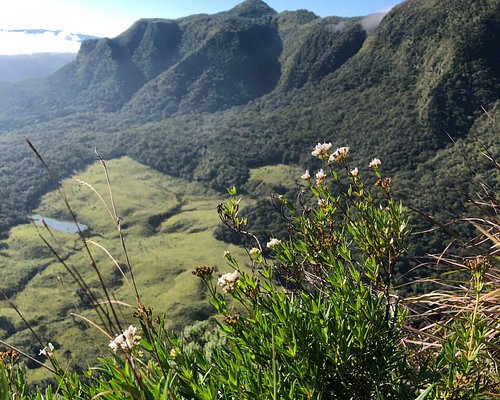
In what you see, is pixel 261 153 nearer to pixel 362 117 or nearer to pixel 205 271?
pixel 362 117

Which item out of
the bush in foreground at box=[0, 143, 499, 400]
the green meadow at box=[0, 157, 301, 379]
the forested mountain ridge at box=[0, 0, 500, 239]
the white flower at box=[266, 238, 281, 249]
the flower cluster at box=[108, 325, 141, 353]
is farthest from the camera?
the forested mountain ridge at box=[0, 0, 500, 239]

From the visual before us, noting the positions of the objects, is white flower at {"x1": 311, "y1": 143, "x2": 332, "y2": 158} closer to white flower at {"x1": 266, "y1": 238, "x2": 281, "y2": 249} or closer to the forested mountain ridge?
white flower at {"x1": 266, "y1": 238, "x2": 281, "y2": 249}

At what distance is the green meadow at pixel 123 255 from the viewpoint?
73375 millimetres

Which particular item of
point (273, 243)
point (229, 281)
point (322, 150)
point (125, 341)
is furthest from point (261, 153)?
point (125, 341)

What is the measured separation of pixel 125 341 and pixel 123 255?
100354 millimetres

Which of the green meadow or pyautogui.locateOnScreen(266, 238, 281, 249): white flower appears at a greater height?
pyautogui.locateOnScreen(266, 238, 281, 249): white flower

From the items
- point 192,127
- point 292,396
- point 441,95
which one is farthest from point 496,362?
point 192,127

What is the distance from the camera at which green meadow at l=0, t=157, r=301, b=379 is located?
7338 cm

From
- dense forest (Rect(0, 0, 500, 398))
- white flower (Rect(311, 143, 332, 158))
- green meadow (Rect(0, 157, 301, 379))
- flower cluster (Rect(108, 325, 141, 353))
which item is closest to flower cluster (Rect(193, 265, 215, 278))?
flower cluster (Rect(108, 325, 141, 353))

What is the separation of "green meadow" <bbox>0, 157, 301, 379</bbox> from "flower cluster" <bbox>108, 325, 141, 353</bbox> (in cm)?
5078

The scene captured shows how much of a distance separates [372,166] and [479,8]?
154m

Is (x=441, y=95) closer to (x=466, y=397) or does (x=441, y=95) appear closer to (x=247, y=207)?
(x=247, y=207)

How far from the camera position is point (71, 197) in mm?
135875

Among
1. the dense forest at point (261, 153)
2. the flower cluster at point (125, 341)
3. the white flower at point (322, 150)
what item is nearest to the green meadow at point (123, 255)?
the dense forest at point (261, 153)
